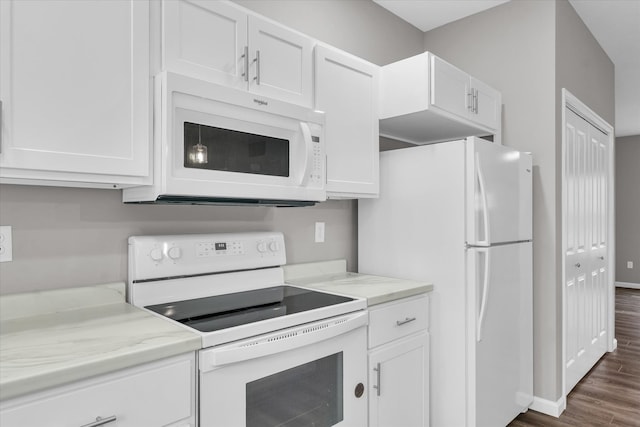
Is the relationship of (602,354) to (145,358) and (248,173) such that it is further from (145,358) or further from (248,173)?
(145,358)

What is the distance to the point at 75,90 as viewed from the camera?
1308mm

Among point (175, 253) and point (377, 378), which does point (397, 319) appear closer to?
→ point (377, 378)

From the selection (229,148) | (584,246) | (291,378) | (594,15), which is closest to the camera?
(291,378)

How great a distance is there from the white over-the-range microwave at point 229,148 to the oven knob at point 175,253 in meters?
0.22

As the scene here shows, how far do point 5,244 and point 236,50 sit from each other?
1.08 meters

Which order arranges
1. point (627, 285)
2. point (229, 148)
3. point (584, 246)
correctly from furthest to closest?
point (627, 285), point (584, 246), point (229, 148)

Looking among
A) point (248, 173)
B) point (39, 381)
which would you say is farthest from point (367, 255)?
point (39, 381)

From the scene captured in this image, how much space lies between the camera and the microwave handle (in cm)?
185

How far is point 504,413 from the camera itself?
2383 mm

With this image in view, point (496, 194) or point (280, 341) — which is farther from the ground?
point (496, 194)

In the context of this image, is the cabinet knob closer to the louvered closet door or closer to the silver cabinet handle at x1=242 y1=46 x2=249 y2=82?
the silver cabinet handle at x1=242 y1=46 x2=249 y2=82

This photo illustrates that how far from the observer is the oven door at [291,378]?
1309 mm

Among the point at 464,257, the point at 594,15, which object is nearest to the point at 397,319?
the point at 464,257

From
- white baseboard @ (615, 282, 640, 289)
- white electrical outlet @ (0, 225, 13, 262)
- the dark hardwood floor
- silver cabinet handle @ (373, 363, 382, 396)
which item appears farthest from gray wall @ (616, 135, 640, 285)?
white electrical outlet @ (0, 225, 13, 262)
